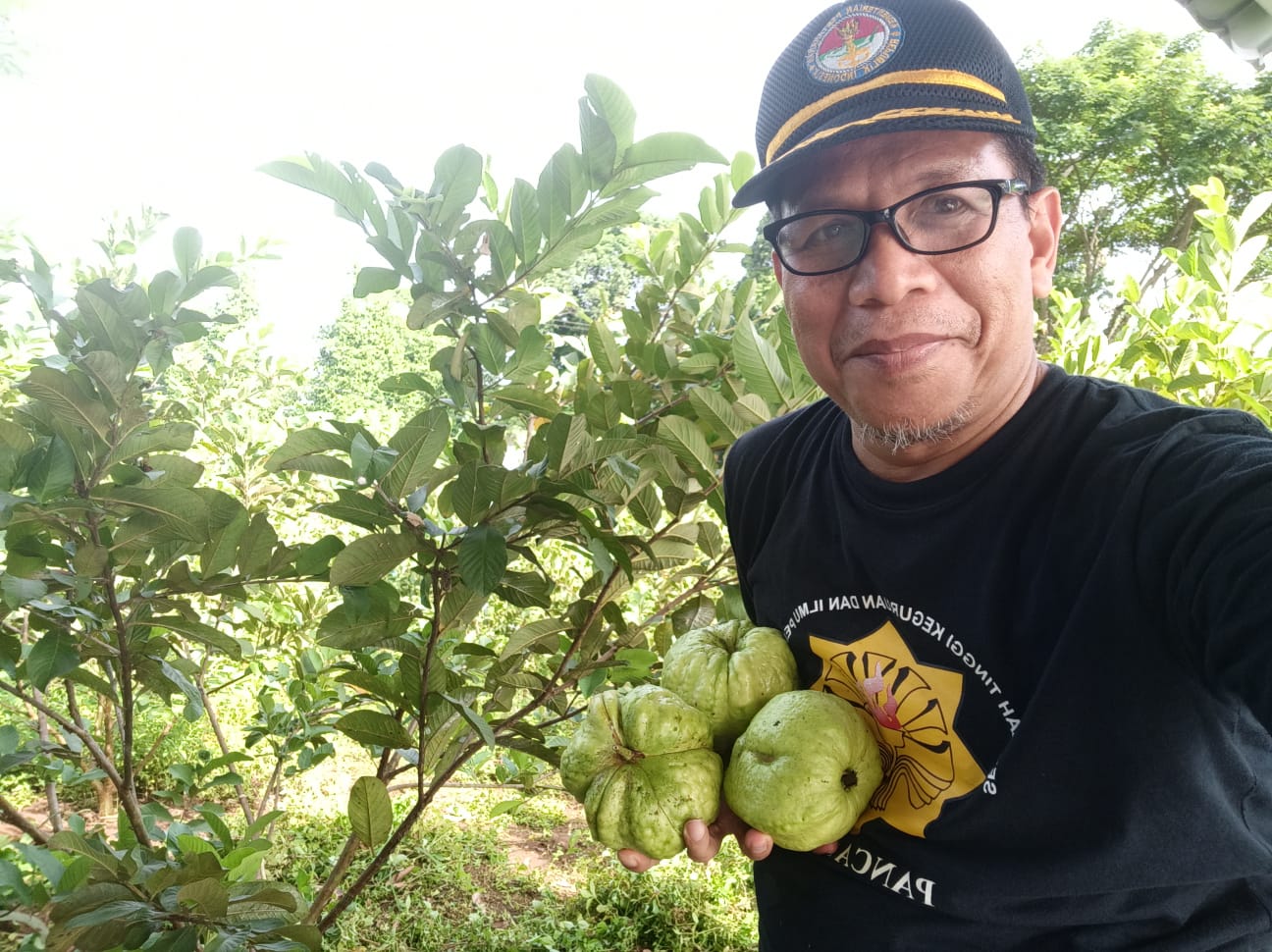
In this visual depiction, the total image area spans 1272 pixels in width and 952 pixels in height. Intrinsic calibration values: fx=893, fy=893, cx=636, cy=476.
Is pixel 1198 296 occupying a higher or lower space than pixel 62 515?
lower

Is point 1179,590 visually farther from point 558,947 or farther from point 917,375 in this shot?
point 558,947

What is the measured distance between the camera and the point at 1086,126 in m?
18.2

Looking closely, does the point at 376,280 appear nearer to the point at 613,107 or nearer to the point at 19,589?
the point at 613,107

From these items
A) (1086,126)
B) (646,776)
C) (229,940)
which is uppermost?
(1086,126)

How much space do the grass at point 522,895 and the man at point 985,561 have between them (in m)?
2.04

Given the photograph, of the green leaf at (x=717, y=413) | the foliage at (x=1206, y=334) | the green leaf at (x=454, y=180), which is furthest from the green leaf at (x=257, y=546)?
the foliage at (x=1206, y=334)

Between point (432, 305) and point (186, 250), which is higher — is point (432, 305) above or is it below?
below

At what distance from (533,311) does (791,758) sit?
78 centimetres

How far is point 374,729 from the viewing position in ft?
4.85

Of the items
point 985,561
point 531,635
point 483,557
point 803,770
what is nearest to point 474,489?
point 483,557

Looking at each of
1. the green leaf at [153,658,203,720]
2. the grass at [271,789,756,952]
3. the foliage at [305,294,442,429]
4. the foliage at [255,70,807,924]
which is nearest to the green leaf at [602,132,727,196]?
the foliage at [255,70,807,924]

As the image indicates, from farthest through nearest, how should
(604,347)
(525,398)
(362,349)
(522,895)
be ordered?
(362,349) < (522,895) < (604,347) < (525,398)

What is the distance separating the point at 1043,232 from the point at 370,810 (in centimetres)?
128

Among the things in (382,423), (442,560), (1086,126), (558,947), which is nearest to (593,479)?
(442,560)
